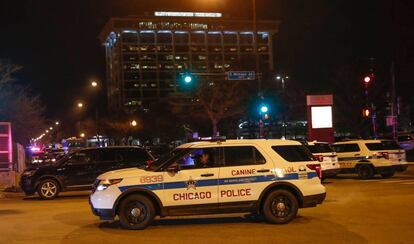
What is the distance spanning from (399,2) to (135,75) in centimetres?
12554

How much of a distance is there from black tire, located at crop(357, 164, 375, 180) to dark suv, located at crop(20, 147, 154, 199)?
9598mm

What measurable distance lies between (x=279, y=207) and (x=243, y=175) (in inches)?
41.0

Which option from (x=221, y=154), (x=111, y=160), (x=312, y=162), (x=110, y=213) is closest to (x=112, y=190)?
(x=110, y=213)

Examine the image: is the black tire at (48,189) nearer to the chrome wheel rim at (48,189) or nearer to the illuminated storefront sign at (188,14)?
the chrome wheel rim at (48,189)

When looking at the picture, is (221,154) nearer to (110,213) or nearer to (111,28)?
(110,213)

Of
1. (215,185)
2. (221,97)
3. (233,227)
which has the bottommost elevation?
(233,227)

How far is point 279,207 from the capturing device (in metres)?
12.2

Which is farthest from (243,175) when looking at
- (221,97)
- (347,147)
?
(221,97)

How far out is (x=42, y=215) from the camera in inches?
566

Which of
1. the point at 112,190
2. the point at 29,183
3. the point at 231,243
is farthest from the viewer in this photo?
the point at 29,183

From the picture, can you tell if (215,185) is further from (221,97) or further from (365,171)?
(221,97)

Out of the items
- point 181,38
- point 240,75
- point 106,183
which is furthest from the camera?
point 181,38

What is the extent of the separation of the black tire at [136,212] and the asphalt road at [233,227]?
19cm

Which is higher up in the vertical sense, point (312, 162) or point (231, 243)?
point (312, 162)
